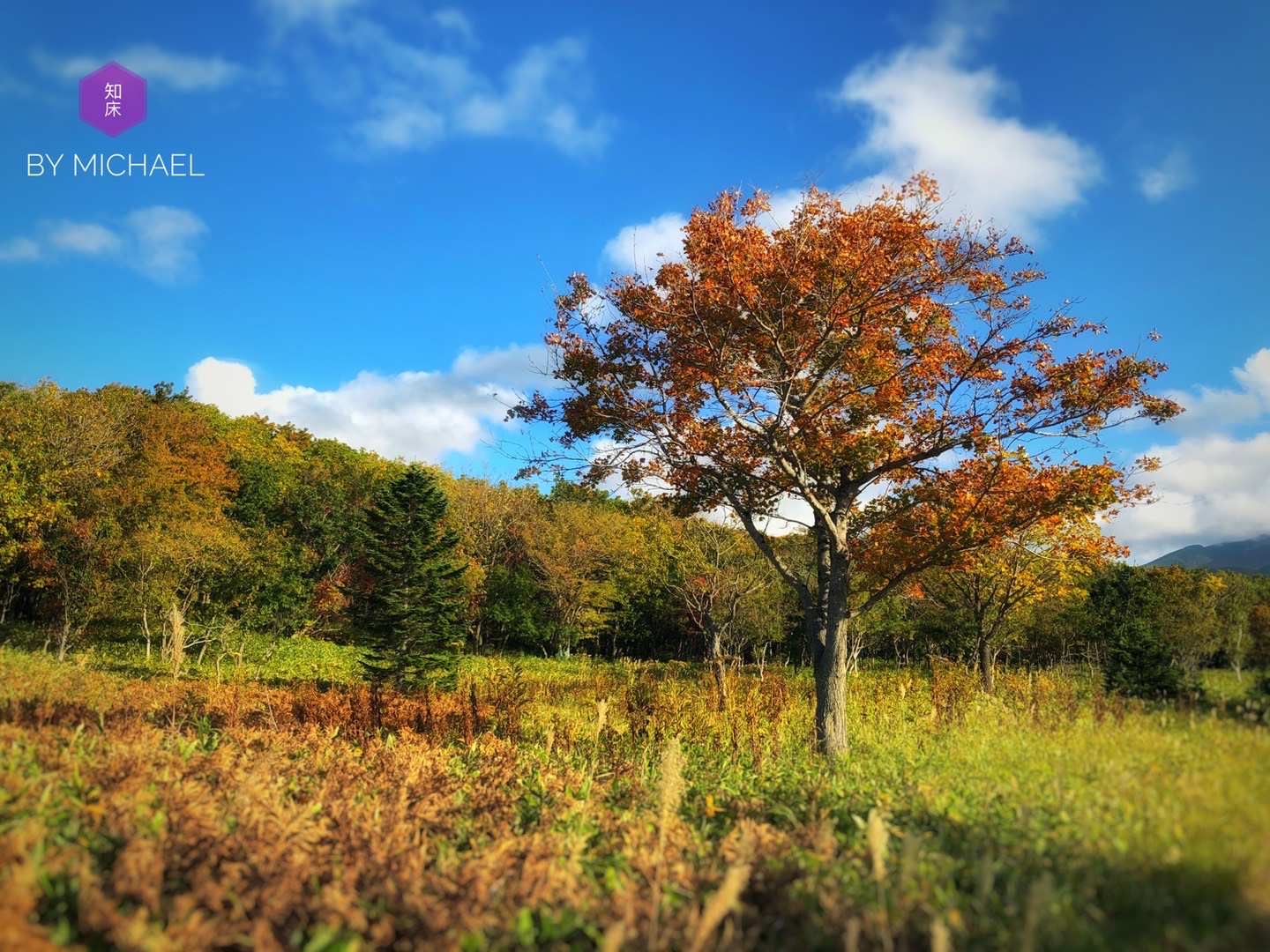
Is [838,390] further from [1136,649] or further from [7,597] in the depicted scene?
[7,597]

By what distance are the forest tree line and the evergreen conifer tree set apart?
261 mm

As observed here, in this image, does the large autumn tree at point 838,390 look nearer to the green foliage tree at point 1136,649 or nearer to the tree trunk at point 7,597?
the green foliage tree at point 1136,649

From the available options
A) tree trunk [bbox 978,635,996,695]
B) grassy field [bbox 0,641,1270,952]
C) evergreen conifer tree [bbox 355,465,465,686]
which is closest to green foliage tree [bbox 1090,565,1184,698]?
grassy field [bbox 0,641,1270,952]

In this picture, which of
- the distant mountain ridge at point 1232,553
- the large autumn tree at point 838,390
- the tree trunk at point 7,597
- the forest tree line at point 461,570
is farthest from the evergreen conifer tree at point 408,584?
the distant mountain ridge at point 1232,553

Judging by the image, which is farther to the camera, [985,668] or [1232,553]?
[1232,553]

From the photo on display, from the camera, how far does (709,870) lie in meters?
3.36

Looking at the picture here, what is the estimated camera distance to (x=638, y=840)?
385cm

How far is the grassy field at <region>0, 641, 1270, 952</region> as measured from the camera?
8.43ft

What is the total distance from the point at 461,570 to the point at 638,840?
77.1ft

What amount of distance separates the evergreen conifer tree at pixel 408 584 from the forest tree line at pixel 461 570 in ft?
0.86

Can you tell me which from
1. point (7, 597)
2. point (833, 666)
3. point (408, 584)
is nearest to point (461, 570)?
point (408, 584)

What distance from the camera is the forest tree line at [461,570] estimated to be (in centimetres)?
1831

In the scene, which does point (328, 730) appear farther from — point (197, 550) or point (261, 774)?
point (197, 550)

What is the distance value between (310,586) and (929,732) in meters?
30.6
